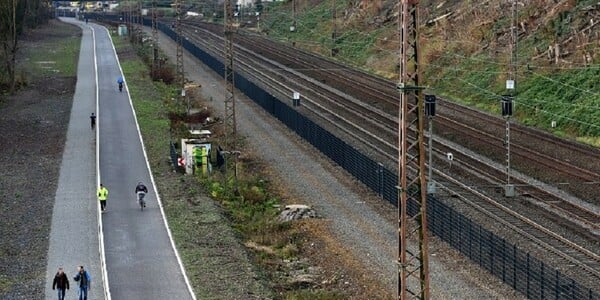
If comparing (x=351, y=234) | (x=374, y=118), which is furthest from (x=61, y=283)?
(x=374, y=118)

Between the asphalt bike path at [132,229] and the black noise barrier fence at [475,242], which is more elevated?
the black noise barrier fence at [475,242]

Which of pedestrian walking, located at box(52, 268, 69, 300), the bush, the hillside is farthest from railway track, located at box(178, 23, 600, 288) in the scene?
pedestrian walking, located at box(52, 268, 69, 300)

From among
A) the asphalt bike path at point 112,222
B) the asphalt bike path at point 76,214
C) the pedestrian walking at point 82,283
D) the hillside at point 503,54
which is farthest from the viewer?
the hillside at point 503,54

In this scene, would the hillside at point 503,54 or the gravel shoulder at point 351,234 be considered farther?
the hillside at point 503,54

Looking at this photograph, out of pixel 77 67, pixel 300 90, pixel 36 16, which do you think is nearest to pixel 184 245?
pixel 300 90

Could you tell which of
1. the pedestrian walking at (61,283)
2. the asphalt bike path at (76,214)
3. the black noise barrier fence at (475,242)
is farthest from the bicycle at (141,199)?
the pedestrian walking at (61,283)

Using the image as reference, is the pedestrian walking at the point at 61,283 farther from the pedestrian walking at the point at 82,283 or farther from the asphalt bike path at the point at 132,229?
the asphalt bike path at the point at 132,229

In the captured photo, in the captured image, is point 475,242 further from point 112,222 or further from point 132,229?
point 112,222

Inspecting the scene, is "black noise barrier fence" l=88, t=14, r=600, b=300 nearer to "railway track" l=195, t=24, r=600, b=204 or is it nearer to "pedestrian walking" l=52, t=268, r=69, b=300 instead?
"railway track" l=195, t=24, r=600, b=204

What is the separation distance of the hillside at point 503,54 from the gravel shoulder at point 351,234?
12239 millimetres

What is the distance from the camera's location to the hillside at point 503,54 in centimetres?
5525

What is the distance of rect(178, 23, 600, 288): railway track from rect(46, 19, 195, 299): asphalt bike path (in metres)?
11.2

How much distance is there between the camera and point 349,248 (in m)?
34.3

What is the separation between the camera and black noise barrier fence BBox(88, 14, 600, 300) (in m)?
27.3
